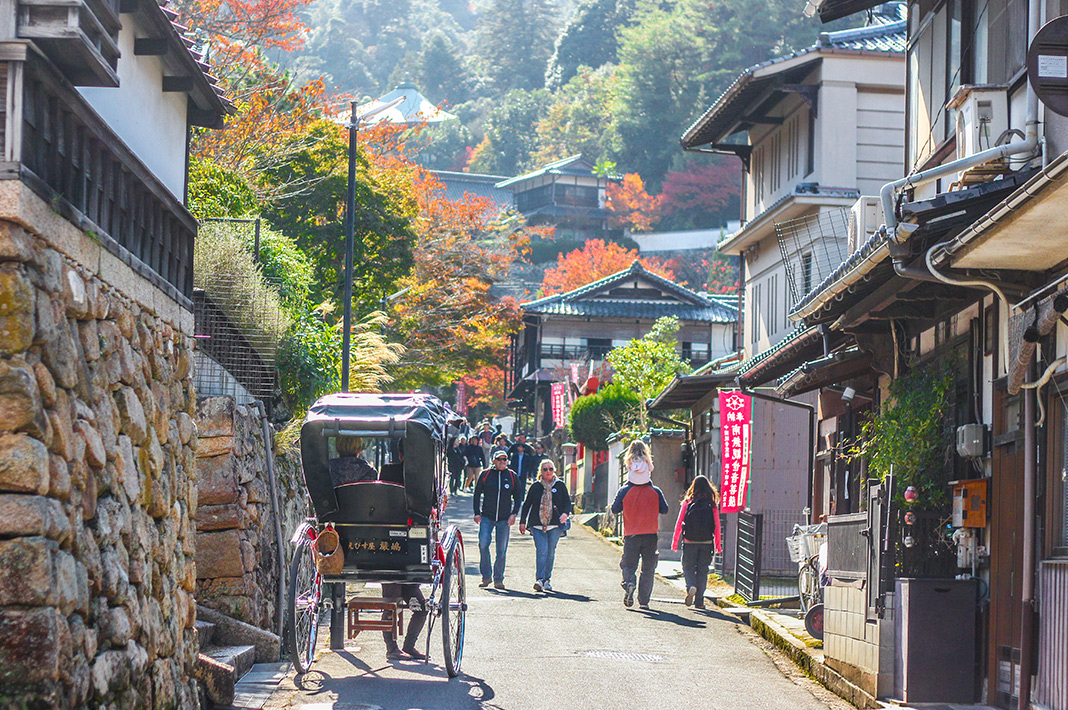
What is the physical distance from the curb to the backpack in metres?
1.09

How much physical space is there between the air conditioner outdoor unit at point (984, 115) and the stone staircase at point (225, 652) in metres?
7.45

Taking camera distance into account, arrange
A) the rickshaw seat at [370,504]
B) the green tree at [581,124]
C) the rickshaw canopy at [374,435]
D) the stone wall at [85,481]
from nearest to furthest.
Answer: the stone wall at [85,481] → the rickshaw canopy at [374,435] → the rickshaw seat at [370,504] → the green tree at [581,124]

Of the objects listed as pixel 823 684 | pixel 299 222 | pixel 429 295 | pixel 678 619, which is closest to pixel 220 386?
pixel 678 619

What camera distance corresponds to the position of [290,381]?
16609mm

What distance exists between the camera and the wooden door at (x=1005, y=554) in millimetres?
8977

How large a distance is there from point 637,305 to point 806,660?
38.5 m

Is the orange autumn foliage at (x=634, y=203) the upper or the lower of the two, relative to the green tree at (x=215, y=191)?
upper

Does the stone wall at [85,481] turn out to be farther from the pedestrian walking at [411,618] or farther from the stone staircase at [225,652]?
the pedestrian walking at [411,618]

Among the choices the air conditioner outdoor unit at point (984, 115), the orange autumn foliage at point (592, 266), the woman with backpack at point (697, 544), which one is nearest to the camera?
the air conditioner outdoor unit at point (984, 115)

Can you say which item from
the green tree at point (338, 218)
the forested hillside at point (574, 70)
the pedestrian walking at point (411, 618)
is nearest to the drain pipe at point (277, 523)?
the pedestrian walking at point (411, 618)

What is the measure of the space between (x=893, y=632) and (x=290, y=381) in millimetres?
9594

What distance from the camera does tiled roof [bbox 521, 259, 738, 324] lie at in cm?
4953

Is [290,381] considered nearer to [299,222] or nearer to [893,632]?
[893,632]

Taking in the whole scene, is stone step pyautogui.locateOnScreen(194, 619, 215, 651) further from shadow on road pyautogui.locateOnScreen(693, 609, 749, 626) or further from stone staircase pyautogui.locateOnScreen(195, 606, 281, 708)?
shadow on road pyautogui.locateOnScreen(693, 609, 749, 626)
